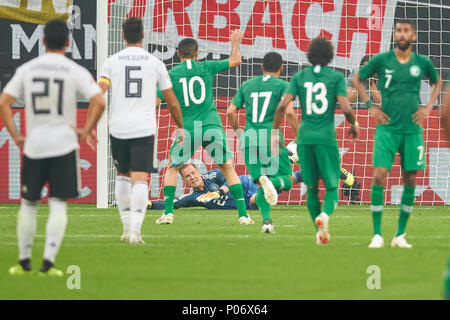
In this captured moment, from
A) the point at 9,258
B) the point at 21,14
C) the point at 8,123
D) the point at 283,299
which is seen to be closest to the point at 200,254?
the point at 9,258

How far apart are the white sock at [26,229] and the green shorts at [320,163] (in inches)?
125

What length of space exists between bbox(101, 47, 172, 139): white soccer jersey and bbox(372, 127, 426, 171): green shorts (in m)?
2.08

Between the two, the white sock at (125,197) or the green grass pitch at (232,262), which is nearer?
the green grass pitch at (232,262)

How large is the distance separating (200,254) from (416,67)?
268cm

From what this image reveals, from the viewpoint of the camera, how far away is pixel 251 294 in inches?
233

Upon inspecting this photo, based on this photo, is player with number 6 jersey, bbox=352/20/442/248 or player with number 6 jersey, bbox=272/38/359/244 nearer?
player with number 6 jersey, bbox=352/20/442/248

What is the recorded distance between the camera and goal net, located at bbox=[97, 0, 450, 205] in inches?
696

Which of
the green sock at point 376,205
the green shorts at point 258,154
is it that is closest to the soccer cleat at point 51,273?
the green sock at point 376,205

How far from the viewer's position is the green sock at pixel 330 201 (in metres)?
9.21

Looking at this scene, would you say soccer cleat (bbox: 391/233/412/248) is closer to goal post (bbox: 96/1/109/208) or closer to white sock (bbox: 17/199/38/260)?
white sock (bbox: 17/199/38/260)

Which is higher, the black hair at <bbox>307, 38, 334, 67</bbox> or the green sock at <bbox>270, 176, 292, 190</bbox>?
the black hair at <bbox>307, 38, 334, 67</bbox>

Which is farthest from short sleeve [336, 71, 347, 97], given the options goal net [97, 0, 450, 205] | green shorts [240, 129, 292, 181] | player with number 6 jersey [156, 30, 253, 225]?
goal net [97, 0, 450, 205]

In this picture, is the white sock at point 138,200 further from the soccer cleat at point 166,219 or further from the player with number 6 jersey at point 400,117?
the soccer cleat at point 166,219

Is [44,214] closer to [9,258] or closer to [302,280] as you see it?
[9,258]
